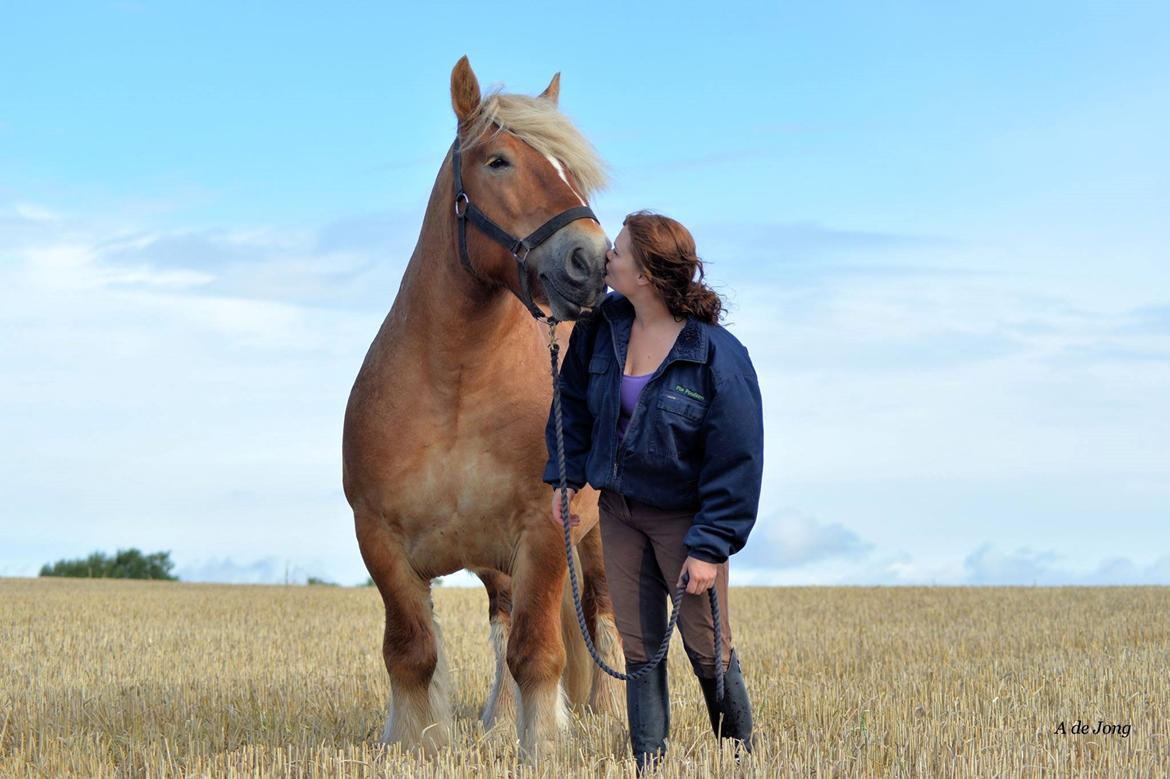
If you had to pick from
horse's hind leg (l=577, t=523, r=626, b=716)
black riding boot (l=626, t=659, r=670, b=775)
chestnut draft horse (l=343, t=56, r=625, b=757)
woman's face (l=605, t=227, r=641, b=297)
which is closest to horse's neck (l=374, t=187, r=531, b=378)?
chestnut draft horse (l=343, t=56, r=625, b=757)

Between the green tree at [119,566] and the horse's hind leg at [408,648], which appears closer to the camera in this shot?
the horse's hind leg at [408,648]

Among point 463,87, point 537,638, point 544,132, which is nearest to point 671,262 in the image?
point 544,132

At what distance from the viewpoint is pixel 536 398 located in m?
5.09

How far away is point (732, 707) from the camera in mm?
4438

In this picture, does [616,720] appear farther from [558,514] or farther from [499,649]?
[558,514]

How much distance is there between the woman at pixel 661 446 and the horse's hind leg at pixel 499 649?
162cm

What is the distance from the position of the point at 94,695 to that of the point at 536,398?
3805 millimetres

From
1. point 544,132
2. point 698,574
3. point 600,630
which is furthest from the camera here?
point 600,630

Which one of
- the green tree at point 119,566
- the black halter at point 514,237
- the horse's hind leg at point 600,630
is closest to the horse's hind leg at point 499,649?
the horse's hind leg at point 600,630

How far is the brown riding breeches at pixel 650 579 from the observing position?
4.21 m

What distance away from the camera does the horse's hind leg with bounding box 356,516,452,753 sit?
520cm

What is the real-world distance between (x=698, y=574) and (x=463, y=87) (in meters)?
2.39

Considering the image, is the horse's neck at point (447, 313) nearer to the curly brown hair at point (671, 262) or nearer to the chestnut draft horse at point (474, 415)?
the chestnut draft horse at point (474, 415)

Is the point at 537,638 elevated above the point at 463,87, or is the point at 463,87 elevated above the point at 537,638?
the point at 463,87
